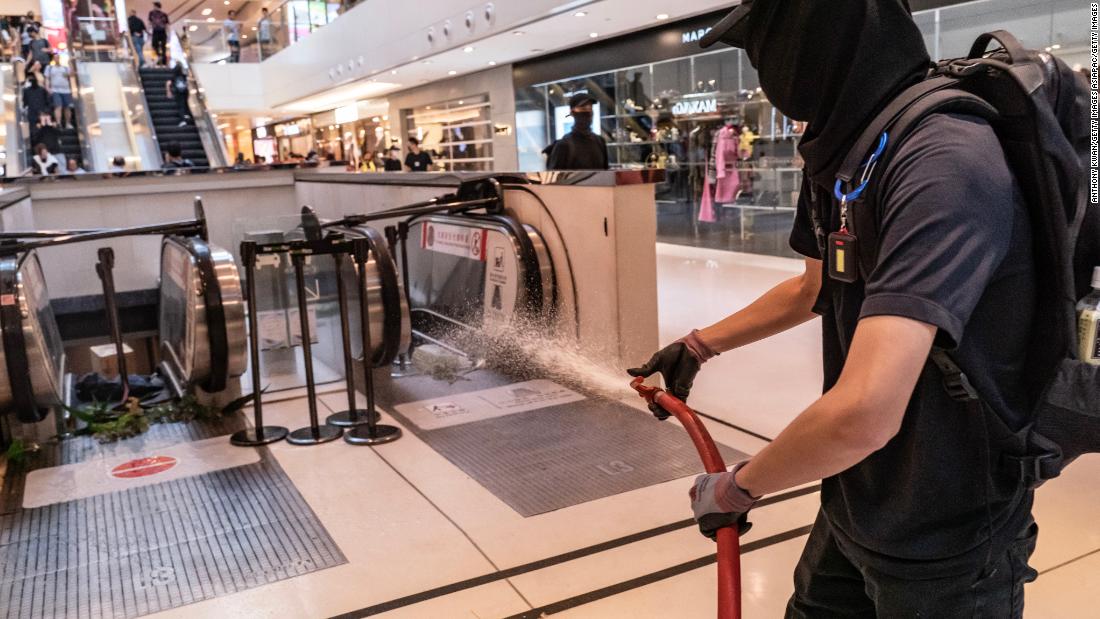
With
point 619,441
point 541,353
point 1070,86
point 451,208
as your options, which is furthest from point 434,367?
point 1070,86

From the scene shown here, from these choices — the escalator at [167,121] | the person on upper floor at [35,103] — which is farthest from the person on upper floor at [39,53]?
the escalator at [167,121]

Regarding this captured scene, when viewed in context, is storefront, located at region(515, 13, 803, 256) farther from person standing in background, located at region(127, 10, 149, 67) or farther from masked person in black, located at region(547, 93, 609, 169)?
person standing in background, located at region(127, 10, 149, 67)

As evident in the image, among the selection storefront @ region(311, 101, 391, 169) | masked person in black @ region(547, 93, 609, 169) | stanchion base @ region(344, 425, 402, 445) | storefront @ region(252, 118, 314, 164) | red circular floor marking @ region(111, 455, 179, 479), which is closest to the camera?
red circular floor marking @ region(111, 455, 179, 479)

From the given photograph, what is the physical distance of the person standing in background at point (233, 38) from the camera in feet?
83.0

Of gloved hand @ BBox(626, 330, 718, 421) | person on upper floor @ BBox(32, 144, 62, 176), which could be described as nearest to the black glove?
gloved hand @ BBox(626, 330, 718, 421)

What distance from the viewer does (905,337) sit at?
117cm

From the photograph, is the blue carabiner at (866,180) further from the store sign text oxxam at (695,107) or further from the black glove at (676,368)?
the store sign text oxxam at (695,107)

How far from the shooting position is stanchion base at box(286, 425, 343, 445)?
4.71 metres

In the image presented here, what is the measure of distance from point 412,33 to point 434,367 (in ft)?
37.1

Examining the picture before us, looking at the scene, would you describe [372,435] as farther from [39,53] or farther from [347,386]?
[39,53]

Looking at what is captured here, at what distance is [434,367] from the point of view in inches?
239

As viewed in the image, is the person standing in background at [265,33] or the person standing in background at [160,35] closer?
the person standing in background at [160,35]

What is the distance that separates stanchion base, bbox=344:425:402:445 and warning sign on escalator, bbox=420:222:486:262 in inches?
77.5

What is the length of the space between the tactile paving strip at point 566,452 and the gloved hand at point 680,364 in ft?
6.19
